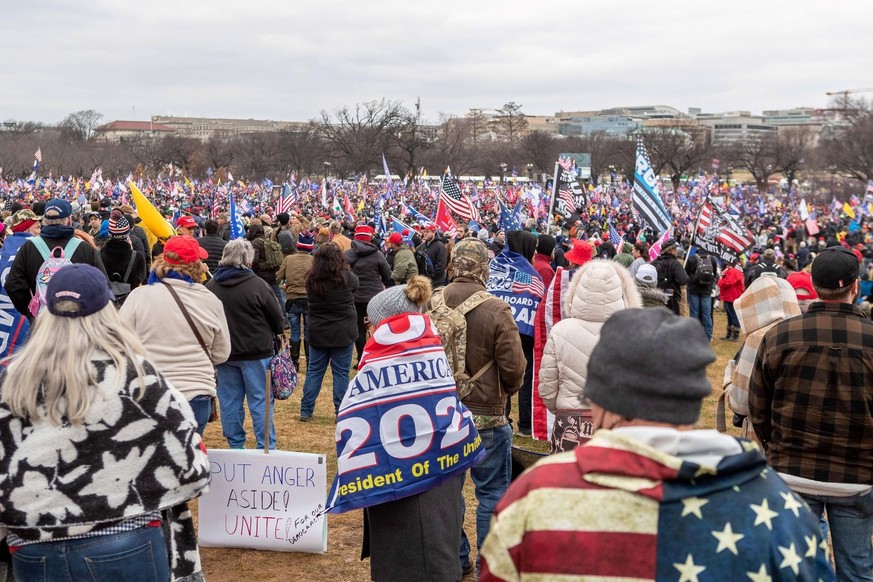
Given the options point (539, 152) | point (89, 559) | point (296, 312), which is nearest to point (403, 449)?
point (89, 559)

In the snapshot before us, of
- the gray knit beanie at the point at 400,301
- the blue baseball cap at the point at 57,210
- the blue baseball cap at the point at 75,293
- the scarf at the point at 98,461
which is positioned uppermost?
the blue baseball cap at the point at 57,210

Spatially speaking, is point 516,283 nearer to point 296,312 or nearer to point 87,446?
point 296,312

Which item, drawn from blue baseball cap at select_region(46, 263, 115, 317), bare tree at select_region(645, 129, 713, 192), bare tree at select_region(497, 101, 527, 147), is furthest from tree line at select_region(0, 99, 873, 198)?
blue baseball cap at select_region(46, 263, 115, 317)

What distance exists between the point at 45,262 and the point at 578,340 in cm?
355

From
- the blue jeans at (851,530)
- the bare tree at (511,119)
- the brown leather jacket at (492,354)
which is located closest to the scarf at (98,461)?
the brown leather jacket at (492,354)

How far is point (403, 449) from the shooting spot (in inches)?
158

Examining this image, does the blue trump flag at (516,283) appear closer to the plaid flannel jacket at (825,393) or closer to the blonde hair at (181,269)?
the blonde hair at (181,269)

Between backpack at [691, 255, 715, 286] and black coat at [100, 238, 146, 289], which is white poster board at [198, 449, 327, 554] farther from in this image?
backpack at [691, 255, 715, 286]

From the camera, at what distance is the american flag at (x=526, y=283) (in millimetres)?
7785

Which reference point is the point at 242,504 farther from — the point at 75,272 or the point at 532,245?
the point at 532,245

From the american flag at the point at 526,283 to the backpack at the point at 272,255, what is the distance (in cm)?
520

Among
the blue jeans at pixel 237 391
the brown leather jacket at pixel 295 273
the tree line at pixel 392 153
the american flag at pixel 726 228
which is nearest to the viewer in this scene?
the blue jeans at pixel 237 391

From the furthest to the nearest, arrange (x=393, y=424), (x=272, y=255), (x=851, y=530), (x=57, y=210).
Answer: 1. (x=272, y=255)
2. (x=57, y=210)
3. (x=393, y=424)
4. (x=851, y=530)

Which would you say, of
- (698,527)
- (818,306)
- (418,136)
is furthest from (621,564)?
(418,136)
